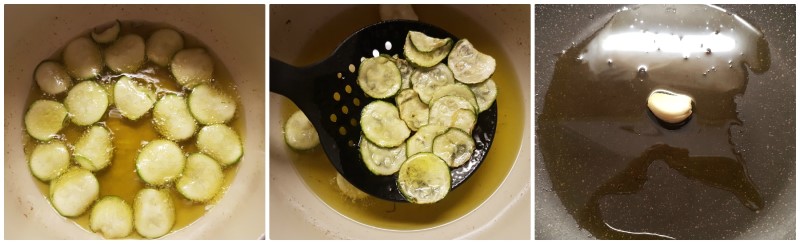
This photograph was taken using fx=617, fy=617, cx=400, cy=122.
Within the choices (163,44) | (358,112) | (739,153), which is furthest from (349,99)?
(739,153)

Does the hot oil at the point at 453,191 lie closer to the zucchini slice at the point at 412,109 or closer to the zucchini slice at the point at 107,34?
the zucchini slice at the point at 412,109

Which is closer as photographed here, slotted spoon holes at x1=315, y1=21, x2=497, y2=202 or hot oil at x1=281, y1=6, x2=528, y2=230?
slotted spoon holes at x1=315, y1=21, x2=497, y2=202

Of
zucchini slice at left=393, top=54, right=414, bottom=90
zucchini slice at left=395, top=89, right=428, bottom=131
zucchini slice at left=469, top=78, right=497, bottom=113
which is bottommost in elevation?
zucchini slice at left=395, top=89, right=428, bottom=131

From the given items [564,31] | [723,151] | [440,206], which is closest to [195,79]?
[440,206]

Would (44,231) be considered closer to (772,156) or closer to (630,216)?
(630,216)

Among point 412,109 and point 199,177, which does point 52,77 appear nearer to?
point 199,177

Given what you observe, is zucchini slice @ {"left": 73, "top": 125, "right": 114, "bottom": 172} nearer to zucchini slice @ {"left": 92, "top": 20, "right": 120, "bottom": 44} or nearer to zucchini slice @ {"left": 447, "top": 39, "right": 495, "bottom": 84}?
zucchini slice @ {"left": 92, "top": 20, "right": 120, "bottom": 44}

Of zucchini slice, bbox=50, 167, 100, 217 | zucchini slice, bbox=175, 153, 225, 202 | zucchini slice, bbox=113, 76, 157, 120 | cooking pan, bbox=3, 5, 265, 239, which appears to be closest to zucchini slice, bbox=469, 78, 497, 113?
cooking pan, bbox=3, 5, 265, 239
